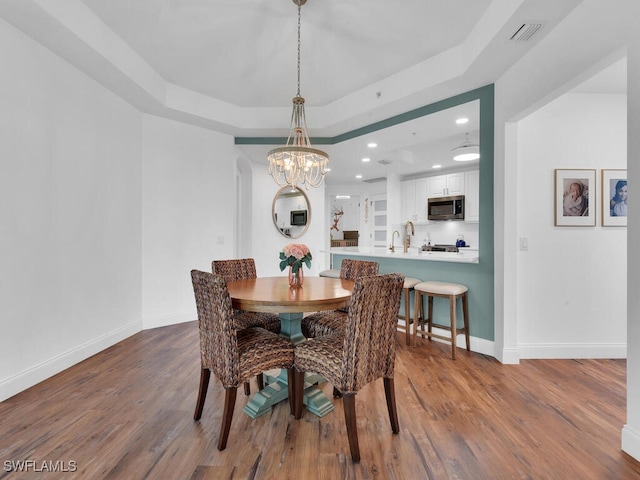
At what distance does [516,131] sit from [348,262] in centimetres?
193

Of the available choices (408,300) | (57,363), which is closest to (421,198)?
(408,300)

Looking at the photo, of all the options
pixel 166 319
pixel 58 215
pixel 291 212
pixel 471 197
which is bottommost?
pixel 166 319

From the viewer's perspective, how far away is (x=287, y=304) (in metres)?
1.77

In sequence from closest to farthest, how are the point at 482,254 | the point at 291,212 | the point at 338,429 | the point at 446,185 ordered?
the point at 338,429
the point at 482,254
the point at 291,212
the point at 446,185

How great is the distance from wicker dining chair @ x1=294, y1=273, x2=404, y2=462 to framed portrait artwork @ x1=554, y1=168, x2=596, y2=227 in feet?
7.26

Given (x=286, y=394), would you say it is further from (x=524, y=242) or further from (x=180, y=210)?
(x=180, y=210)

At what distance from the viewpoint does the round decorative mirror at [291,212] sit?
561cm

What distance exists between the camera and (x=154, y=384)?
2387mm

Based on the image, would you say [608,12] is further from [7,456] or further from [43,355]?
[43,355]

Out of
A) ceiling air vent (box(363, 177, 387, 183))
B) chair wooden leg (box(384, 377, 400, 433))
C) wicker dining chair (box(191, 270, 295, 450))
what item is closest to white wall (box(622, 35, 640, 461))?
chair wooden leg (box(384, 377, 400, 433))

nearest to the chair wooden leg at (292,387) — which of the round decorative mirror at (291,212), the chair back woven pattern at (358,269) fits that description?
the chair back woven pattern at (358,269)

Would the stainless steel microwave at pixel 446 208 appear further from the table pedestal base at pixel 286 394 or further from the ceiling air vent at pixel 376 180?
the table pedestal base at pixel 286 394

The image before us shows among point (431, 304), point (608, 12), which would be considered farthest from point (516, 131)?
point (431, 304)

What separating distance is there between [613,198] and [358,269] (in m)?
2.51
